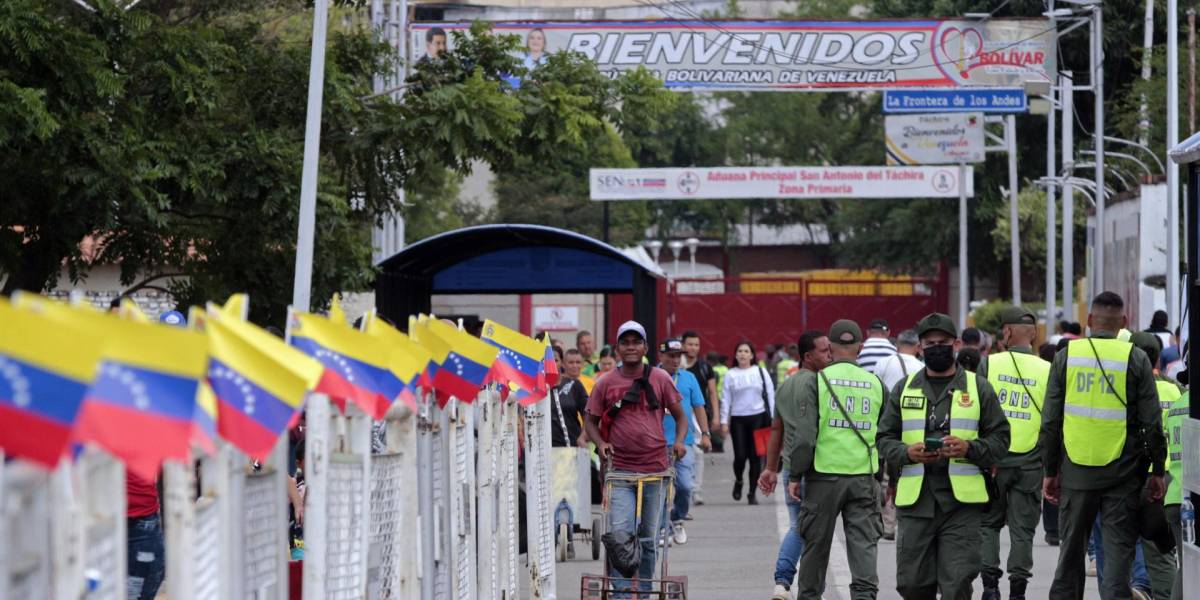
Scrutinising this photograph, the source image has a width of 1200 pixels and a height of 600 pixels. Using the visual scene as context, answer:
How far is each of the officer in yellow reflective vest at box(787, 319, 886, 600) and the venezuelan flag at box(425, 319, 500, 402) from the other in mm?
2503

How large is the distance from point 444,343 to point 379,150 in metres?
12.6

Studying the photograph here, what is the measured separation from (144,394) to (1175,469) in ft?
22.3

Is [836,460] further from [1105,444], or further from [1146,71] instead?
[1146,71]

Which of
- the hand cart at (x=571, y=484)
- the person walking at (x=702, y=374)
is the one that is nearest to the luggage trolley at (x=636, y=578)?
the hand cart at (x=571, y=484)

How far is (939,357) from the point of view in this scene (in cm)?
941

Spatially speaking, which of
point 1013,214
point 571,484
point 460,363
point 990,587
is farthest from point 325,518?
point 1013,214

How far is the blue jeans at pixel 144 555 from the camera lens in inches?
318

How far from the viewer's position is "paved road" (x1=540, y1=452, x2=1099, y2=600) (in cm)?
1250

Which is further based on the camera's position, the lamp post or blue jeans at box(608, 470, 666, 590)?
the lamp post

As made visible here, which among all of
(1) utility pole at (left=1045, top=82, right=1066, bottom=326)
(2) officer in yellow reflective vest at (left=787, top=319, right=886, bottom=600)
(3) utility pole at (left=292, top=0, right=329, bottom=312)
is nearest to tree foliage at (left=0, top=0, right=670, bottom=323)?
(3) utility pole at (left=292, top=0, right=329, bottom=312)

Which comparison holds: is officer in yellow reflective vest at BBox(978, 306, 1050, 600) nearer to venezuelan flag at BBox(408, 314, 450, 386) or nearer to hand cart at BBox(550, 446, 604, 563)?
hand cart at BBox(550, 446, 604, 563)

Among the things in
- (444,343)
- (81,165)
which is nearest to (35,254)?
(81,165)

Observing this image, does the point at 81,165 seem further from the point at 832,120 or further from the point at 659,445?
the point at 832,120

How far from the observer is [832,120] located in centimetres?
7412
